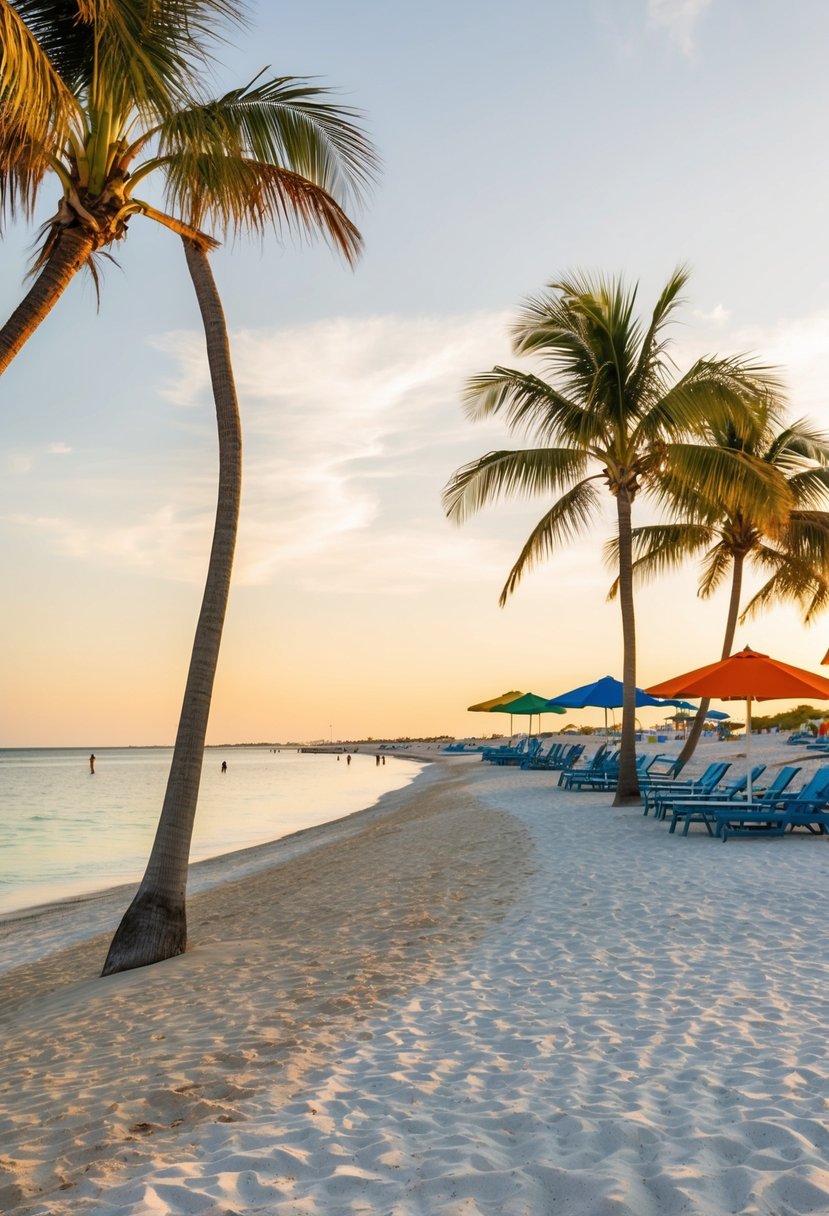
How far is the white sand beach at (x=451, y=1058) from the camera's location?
9.61 ft

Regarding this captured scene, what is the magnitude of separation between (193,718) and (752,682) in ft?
25.1

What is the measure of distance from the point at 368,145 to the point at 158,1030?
22.5 ft

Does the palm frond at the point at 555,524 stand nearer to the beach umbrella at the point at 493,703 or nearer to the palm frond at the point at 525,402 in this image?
the palm frond at the point at 525,402

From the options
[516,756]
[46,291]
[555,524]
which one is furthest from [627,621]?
[516,756]

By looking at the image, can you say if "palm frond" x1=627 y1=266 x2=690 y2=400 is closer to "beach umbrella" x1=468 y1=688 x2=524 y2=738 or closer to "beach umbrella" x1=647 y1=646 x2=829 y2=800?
"beach umbrella" x1=647 y1=646 x2=829 y2=800

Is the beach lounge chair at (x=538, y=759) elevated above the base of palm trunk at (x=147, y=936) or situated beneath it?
elevated above

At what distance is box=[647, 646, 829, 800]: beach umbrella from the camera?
11.4 meters

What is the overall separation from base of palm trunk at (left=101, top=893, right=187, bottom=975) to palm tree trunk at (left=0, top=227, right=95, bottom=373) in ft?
14.3

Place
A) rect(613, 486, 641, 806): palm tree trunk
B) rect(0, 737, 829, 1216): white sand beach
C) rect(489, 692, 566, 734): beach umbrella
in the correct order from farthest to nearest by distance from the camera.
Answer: rect(489, 692, 566, 734): beach umbrella < rect(613, 486, 641, 806): palm tree trunk < rect(0, 737, 829, 1216): white sand beach

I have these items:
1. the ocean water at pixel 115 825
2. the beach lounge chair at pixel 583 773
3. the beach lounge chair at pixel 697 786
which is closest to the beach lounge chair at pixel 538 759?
the ocean water at pixel 115 825

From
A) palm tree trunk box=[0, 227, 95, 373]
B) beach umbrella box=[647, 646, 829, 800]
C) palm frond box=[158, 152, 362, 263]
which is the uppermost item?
palm frond box=[158, 152, 362, 263]

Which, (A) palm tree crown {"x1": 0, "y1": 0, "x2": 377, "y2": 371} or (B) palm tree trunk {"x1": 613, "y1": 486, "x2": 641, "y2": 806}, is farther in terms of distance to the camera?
(B) palm tree trunk {"x1": 613, "y1": 486, "x2": 641, "y2": 806}

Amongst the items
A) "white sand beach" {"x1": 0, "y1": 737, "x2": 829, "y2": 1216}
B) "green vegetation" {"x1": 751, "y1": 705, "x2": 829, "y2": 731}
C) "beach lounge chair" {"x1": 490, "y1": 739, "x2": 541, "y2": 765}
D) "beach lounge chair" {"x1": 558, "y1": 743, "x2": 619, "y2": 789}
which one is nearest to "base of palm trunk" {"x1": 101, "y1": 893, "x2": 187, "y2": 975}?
"white sand beach" {"x1": 0, "y1": 737, "x2": 829, "y2": 1216}

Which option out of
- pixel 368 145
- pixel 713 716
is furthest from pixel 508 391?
pixel 713 716
